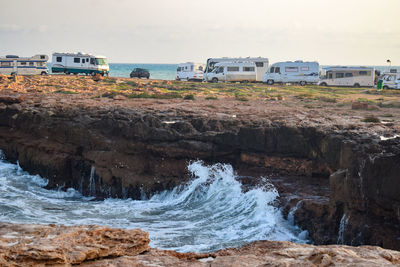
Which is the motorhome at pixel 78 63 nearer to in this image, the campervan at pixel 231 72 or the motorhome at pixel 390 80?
the campervan at pixel 231 72

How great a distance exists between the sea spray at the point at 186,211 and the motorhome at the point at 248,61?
30.9 meters

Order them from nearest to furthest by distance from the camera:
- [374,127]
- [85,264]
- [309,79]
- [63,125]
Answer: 1. [85,264]
2. [374,127]
3. [63,125]
4. [309,79]

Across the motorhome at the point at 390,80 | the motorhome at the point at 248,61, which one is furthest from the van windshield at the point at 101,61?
the motorhome at the point at 390,80

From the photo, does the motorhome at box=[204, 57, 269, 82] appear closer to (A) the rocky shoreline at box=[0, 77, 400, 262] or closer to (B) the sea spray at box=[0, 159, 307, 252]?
(A) the rocky shoreline at box=[0, 77, 400, 262]

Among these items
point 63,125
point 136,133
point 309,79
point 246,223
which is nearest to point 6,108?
point 63,125

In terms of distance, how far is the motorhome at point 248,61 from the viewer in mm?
49750

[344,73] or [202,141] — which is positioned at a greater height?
[344,73]

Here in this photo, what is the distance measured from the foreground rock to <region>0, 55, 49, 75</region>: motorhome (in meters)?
43.6

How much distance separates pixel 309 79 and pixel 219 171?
3174 cm

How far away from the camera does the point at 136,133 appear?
19859mm

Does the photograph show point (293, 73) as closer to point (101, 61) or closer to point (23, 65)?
point (101, 61)

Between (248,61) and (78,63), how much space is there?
17.5 m

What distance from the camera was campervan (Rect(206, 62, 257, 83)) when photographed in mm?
48125

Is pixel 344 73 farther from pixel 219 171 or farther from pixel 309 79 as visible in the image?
pixel 219 171
